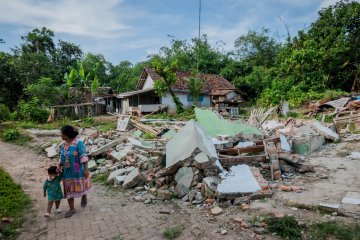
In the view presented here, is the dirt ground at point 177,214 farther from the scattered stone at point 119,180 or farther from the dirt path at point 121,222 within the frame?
the scattered stone at point 119,180

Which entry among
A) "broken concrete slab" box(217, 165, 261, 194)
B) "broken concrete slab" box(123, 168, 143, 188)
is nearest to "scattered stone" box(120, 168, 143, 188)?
"broken concrete slab" box(123, 168, 143, 188)

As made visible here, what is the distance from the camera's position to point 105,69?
132 feet

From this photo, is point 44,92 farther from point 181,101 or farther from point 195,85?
point 195,85

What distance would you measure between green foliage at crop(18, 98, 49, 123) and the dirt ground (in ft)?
46.5

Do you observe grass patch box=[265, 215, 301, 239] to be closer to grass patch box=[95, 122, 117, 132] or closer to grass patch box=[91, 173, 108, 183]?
grass patch box=[91, 173, 108, 183]

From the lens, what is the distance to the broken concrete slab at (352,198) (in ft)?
13.4

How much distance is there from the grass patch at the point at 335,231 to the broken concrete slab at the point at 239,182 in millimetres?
1386

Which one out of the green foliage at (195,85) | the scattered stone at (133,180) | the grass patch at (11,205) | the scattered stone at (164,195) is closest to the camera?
the grass patch at (11,205)

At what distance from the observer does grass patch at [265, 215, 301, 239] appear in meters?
3.33

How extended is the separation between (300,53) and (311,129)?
498 inches

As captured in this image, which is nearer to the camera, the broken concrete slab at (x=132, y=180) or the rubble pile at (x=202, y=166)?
the rubble pile at (x=202, y=166)

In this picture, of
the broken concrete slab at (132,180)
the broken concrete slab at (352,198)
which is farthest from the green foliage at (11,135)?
the broken concrete slab at (352,198)

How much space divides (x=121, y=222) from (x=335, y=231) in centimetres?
290

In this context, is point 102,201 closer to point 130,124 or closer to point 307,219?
point 307,219
